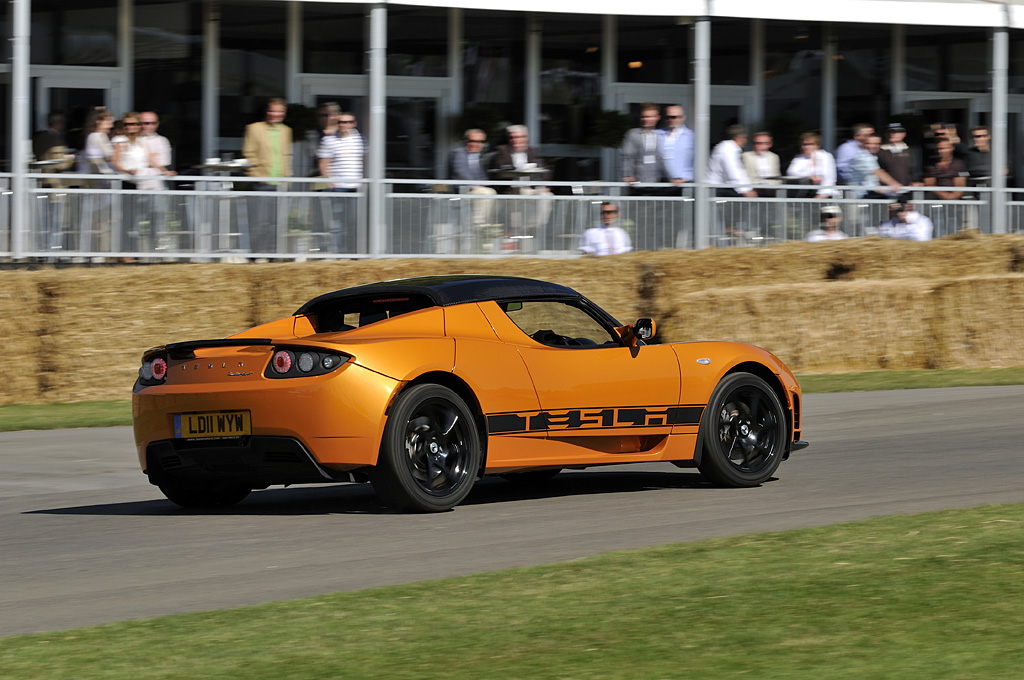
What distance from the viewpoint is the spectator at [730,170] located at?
21703 millimetres

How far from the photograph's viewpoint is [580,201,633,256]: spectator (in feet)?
65.5

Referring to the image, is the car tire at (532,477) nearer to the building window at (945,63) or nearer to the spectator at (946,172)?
the spectator at (946,172)

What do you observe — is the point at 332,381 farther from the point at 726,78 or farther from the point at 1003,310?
the point at 726,78

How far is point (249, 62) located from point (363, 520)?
16.0m

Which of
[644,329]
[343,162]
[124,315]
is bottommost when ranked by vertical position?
[644,329]

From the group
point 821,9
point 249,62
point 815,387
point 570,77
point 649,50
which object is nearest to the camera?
point 815,387

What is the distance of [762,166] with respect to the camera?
21.8 metres

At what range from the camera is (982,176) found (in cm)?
2412

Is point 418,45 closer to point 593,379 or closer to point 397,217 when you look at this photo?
point 397,217

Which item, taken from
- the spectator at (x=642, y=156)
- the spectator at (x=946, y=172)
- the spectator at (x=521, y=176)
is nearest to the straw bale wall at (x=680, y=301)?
the spectator at (x=521, y=176)

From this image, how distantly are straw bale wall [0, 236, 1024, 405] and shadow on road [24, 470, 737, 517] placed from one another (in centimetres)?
560

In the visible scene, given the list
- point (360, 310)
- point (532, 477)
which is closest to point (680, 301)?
point (532, 477)

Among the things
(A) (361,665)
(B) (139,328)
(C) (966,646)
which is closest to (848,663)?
(C) (966,646)

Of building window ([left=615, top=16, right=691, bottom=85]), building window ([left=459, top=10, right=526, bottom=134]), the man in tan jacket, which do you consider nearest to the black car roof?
the man in tan jacket
